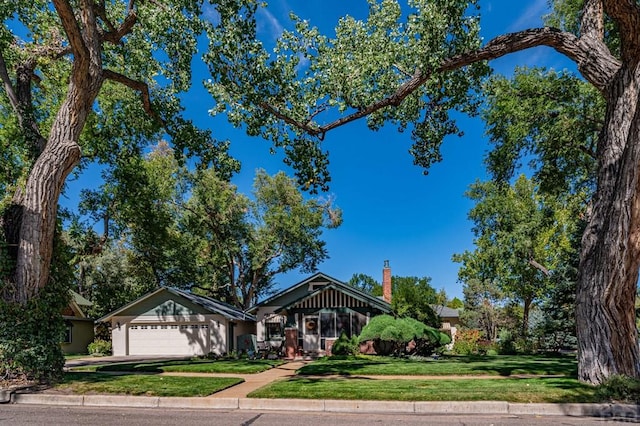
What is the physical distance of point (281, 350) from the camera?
2284cm


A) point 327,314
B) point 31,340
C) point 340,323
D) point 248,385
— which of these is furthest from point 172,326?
point 248,385

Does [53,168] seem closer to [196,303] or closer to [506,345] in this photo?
[196,303]

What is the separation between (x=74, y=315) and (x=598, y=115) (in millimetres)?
30189

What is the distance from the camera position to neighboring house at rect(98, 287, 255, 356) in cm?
2342

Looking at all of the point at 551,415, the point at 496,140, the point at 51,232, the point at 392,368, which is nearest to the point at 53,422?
the point at 51,232

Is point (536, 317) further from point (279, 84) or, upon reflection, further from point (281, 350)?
point (279, 84)

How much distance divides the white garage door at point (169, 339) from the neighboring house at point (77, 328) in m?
6.00

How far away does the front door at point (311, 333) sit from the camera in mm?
22844

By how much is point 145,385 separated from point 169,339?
1558 cm

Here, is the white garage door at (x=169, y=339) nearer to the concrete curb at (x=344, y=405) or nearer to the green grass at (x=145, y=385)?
the green grass at (x=145, y=385)

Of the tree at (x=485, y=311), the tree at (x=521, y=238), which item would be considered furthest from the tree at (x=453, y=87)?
the tree at (x=485, y=311)

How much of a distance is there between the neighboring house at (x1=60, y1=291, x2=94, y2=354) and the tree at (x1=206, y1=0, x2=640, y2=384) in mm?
23353

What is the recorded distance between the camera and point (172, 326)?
78.8ft

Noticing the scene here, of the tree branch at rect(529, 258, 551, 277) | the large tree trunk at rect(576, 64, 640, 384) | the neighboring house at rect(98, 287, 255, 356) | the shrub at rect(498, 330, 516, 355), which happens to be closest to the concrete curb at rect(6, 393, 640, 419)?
the large tree trunk at rect(576, 64, 640, 384)
